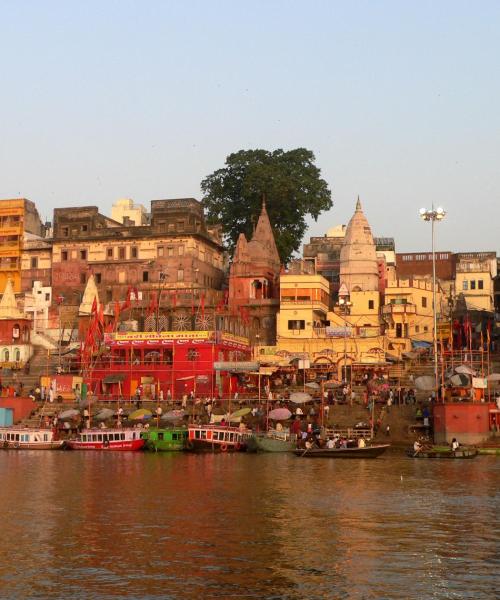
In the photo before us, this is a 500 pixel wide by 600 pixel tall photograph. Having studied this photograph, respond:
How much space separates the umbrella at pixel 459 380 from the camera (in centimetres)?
5472

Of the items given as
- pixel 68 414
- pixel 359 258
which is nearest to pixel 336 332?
pixel 359 258

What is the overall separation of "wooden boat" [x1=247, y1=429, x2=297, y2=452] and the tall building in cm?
2415

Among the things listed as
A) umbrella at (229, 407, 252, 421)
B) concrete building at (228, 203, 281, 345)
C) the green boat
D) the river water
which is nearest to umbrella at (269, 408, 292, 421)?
umbrella at (229, 407, 252, 421)

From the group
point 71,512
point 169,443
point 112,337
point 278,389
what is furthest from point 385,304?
point 71,512

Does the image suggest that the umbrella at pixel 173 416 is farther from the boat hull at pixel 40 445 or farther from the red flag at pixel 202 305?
the red flag at pixel 202 305

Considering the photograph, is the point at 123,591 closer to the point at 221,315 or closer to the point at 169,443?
the point at 169,443

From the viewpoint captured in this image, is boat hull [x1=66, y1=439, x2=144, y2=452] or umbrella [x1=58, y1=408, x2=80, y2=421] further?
umbrella [x1=58, y1=408, x2=80, y2=421]

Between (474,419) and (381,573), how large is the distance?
31222 mm

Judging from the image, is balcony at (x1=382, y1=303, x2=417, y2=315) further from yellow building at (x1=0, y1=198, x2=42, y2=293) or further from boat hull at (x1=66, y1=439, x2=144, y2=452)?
yellow building at (x1=0, y1=198, x2=42, y2=293)

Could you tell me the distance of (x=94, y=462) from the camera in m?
47.8

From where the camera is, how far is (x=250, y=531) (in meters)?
28.3

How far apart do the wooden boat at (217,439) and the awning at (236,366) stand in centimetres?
990

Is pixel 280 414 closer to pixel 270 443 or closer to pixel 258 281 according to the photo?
pixel 270 443

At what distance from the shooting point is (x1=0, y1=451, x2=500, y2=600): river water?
22016 mm
